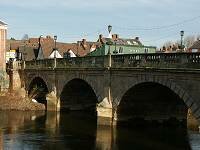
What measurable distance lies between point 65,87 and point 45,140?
14743 millimetres

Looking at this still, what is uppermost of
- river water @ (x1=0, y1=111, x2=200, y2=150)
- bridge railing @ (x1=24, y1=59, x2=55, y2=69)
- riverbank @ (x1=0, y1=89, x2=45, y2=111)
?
bridge railing @ (x1=24, y1=59, x2=55, y2=69)

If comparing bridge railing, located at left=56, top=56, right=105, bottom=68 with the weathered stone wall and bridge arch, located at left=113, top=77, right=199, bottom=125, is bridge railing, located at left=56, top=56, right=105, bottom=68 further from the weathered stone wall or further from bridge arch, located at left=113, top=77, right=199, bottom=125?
bridge arch, located at left=113, top=77, right=199, bottom=125

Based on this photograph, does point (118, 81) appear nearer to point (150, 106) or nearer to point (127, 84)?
point (127, 84)

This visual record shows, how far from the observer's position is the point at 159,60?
2808 centimetres

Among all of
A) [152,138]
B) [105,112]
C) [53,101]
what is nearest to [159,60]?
[152,138]

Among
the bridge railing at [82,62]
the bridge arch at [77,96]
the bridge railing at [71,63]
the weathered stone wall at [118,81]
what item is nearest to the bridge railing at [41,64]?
the bridge railing at [71,63]

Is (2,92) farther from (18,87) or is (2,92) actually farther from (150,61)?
(150,61)

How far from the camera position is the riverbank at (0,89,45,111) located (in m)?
46.7

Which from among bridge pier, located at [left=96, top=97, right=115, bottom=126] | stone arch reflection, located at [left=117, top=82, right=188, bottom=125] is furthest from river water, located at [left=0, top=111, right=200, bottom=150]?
stone arch reflection, located at [left=117, top=82, right=188, bottom=125]

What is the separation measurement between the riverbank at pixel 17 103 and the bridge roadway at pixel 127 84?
210 centimetres

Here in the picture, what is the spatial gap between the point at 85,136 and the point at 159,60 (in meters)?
8.46

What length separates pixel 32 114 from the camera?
44.0m

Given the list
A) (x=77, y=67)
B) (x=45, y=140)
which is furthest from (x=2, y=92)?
(x=45, y=140)

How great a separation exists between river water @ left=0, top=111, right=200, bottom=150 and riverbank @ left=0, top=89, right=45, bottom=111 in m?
Answer: 6.83
